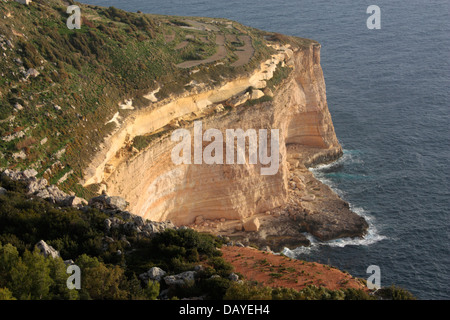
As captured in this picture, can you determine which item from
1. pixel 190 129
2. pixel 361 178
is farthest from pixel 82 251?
pixel 361 178

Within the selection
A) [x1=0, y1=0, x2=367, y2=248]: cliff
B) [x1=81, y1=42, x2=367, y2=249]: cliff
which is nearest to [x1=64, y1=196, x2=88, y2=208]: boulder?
[x1=0, y1=0, x2=367, y2=248]: cliff

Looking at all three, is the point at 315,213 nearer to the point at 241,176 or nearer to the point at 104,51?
the point at 241,176

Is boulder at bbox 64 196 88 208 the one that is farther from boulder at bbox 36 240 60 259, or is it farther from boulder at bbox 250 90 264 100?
boulder at bbox 250 90 264 100

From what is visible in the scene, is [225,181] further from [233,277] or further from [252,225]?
[233,277]

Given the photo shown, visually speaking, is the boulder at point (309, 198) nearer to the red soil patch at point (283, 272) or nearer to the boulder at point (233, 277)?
the red soil patch at point (283, 272)

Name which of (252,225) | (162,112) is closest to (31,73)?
(162,112)

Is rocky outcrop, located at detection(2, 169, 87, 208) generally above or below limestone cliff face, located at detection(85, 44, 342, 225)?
below

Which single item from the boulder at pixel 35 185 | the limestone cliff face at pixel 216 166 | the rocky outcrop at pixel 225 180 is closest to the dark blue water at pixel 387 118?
the rocky outcrop at pixel 225 180
